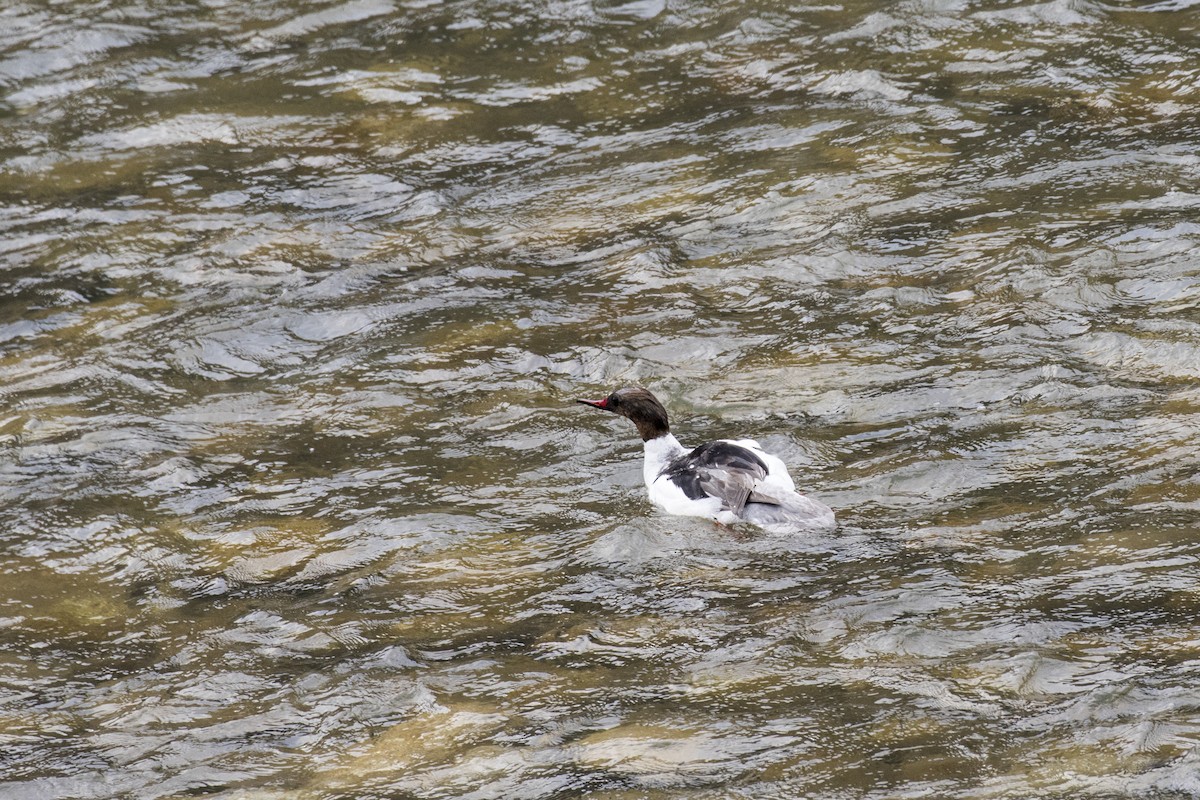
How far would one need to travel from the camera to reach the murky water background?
243 inches

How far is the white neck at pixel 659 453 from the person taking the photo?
27.0ft

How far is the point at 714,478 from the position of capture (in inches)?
302

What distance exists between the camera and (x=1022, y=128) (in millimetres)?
11203

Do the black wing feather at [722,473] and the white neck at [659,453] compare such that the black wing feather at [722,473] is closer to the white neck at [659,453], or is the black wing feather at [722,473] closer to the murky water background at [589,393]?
the white neck at [659,453]

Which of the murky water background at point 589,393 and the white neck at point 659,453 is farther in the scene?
the white neck at point 659,453

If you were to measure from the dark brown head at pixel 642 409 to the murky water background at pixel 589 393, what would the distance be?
1.09ft

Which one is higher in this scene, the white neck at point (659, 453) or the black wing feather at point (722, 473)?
the black wing feather at point (722, 473)

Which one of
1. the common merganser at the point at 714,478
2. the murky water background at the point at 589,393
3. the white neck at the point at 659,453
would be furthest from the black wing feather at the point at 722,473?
the murky water background at the point at 589,393

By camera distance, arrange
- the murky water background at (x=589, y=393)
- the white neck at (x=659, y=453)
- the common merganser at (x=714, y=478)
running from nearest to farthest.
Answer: the murky water background at (x=589, y=393), the common merganser at (x=714, y=478), the white neck at (x=659, y=453)

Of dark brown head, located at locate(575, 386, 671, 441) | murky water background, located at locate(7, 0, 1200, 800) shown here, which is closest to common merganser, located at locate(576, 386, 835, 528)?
dark brown head, located at locate(575, 386, 671, 441)

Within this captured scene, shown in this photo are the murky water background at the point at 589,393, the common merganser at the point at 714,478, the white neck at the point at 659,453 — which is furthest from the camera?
the white neck at the point at 659,453

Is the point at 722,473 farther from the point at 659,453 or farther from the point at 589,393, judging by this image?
the point at 589,393

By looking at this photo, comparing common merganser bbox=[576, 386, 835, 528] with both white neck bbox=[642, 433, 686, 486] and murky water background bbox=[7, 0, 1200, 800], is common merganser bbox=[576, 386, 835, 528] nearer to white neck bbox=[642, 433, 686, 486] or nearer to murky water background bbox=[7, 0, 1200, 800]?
white neck bbox=[642, 433, 686, 486]

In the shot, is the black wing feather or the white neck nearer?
the black wing feather
